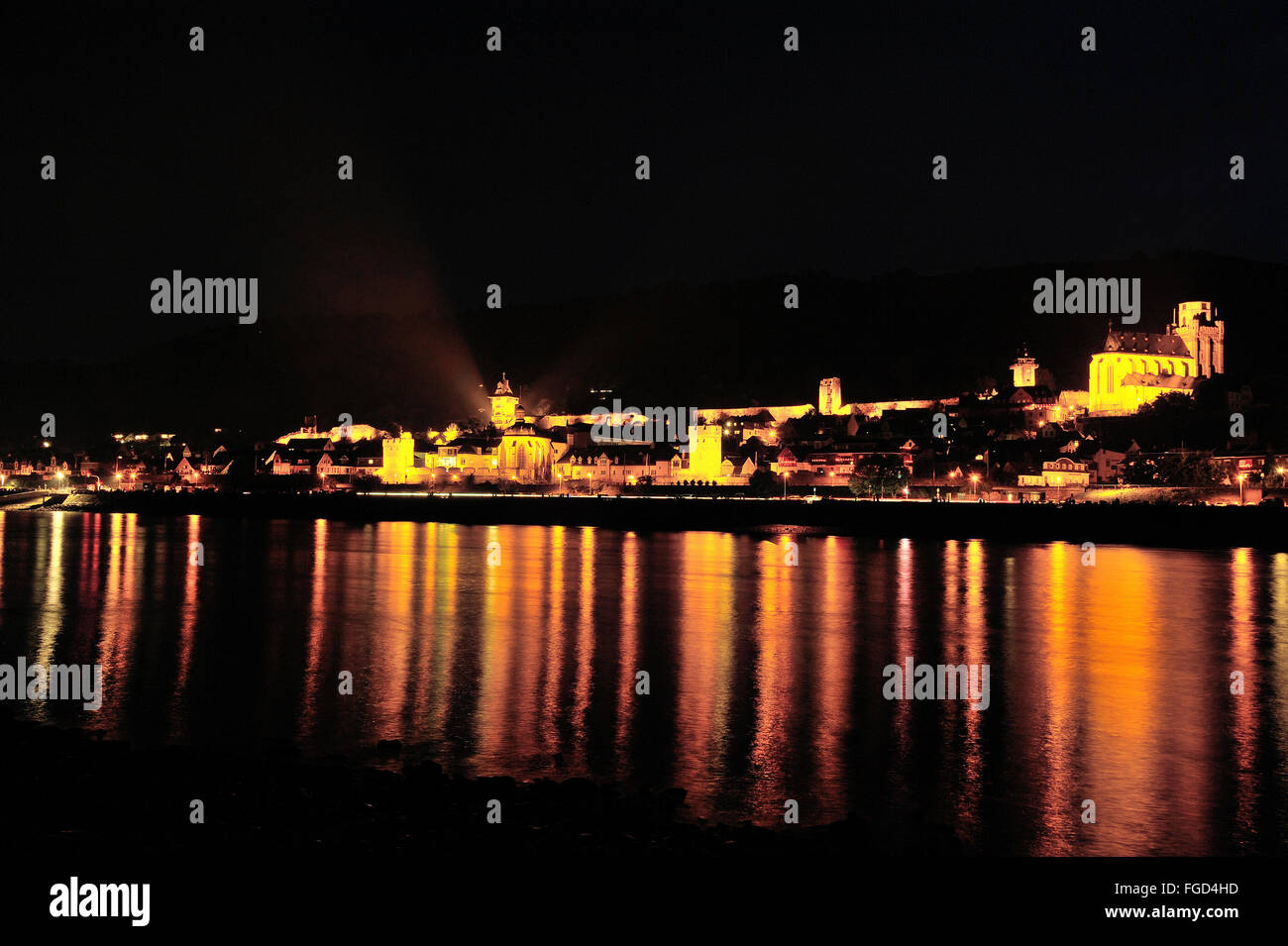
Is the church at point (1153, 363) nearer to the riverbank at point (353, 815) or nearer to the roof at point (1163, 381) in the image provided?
the roof at point (1163, 381)

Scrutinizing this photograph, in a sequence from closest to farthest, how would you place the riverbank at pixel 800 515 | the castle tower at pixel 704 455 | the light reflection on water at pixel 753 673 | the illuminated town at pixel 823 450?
the light reflection on water at pixel 753 673, the riverbank at pixel 800 515, the illuminated town at pixel 823 450, the castle tower at pixel 704 455

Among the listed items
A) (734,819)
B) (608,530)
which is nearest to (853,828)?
(734,819)

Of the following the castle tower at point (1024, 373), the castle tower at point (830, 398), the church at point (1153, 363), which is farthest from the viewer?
the castle tower at point (830, 398)

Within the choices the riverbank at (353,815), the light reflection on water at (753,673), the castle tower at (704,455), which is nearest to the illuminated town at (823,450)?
the castle tower at (704,455)

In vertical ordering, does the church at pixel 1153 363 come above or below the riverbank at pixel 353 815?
above

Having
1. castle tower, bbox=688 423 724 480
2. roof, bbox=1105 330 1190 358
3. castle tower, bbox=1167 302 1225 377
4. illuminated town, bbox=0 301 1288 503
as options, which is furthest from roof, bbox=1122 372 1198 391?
castle tower, bbox=688 423 724 480
